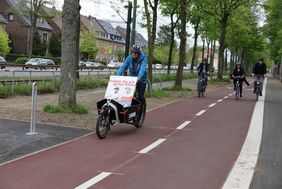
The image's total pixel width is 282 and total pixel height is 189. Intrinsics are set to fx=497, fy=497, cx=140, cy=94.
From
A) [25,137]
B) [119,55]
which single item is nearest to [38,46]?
[119,55]

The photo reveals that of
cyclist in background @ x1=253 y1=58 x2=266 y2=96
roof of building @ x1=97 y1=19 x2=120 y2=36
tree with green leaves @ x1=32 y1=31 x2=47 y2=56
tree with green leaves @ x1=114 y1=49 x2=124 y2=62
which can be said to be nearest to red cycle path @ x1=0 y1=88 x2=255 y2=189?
cyclist in background @ x1=253 y1=58 x2=266 y2=96

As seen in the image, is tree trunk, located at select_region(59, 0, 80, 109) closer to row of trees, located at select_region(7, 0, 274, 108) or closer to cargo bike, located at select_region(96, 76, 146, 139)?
row of trees, located at select_region(7, 0, 274, 108)

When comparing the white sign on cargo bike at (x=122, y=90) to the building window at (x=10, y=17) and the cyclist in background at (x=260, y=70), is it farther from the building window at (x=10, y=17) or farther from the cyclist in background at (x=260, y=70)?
the building window at (x=10, y=17)

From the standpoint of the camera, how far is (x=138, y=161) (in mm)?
7793

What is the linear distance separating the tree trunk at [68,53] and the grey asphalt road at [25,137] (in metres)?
2.27

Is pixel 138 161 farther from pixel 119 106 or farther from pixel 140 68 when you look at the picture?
pixel 140 68

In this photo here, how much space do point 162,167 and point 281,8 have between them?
1496 inches

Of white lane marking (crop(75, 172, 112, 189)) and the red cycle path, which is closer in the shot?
white lane marking (crop(75, 172, 112, 189))

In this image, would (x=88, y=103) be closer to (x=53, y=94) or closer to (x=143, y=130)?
(x=53, y=94)

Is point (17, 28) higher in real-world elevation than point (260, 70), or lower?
higher

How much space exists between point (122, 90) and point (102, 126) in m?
1.16

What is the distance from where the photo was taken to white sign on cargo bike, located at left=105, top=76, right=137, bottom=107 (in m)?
10.7

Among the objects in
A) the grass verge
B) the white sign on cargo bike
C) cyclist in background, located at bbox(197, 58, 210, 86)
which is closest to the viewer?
the white sign on cargo bike

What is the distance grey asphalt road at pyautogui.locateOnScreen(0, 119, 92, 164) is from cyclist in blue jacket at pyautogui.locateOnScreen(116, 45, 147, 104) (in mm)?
1582
